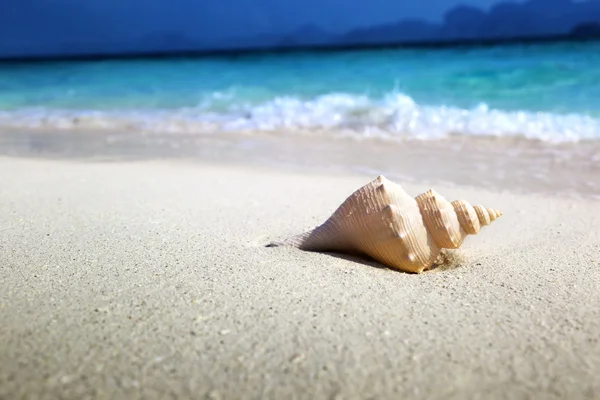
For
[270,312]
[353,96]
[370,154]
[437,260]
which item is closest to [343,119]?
[353,96]

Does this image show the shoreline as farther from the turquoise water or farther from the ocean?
the turquoise water

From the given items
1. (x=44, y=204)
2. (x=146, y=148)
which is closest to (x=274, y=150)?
(x=146, y=148)

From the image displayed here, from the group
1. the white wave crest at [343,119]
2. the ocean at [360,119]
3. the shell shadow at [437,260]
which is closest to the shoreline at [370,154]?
the ocean at [360,119]

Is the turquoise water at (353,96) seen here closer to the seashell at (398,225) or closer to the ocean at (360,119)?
the ocean at (360,119)

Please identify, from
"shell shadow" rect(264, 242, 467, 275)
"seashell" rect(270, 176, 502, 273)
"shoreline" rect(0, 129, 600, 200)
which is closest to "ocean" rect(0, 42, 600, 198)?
"shoreline" rect(0, 129, 600, 200)

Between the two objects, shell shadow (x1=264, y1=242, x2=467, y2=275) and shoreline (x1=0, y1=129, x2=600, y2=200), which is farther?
shoreline (x1=0, y1=129, x2=600, y2=200)

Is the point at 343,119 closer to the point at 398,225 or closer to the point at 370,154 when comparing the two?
the point at 370,154
